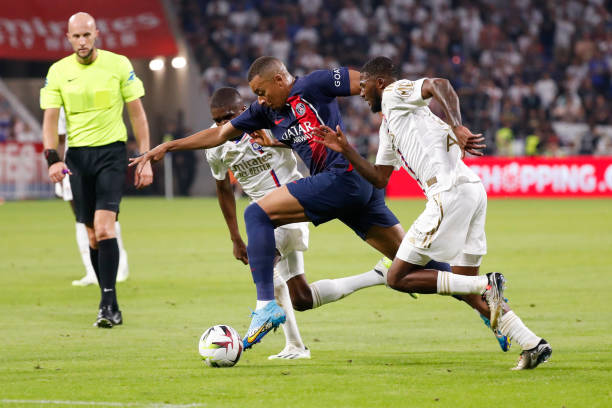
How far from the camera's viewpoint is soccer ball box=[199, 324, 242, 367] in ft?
21.8

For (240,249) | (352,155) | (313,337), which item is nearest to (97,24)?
(240,249)

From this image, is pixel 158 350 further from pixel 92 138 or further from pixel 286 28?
pixel 286 28

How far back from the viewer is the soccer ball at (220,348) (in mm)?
6648

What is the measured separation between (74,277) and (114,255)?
407 centimetres

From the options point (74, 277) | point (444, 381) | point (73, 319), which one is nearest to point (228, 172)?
point (73, 319)

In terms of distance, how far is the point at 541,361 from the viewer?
6.35 m

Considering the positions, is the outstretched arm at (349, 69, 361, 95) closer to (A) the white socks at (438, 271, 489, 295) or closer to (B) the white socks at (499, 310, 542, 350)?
(A) the white socks at (438, 271, 489, 295)

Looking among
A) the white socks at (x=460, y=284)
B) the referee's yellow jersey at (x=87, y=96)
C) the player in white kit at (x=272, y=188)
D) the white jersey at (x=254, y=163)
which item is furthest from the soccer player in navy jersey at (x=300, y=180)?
the referee's yellow jersey at (x=87, y=96)

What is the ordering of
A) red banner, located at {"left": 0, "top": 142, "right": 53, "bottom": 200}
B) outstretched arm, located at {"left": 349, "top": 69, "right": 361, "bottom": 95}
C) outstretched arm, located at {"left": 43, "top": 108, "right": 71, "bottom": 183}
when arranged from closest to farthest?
outstretched arm, located at {"left": 349, "top": 69, "right": 361, "bottom": 95} → outstretched arm, located at {"left": 43, "top": 108, "right": 71, "bottom": 183} → red banner, located at {"left": 0, "top": 142, "right": 53, "bottom": 200}

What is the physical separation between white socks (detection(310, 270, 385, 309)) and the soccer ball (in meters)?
1.08

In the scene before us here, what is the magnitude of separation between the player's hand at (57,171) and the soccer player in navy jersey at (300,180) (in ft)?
5.14

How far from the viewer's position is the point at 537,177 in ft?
98.8

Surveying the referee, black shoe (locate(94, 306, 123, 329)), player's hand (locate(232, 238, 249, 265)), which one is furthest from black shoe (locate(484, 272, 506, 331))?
the referee

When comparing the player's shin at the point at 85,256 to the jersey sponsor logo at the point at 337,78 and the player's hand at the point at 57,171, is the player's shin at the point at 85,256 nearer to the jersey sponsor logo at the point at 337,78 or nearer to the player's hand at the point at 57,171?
the player's hand at the point at 57,171
